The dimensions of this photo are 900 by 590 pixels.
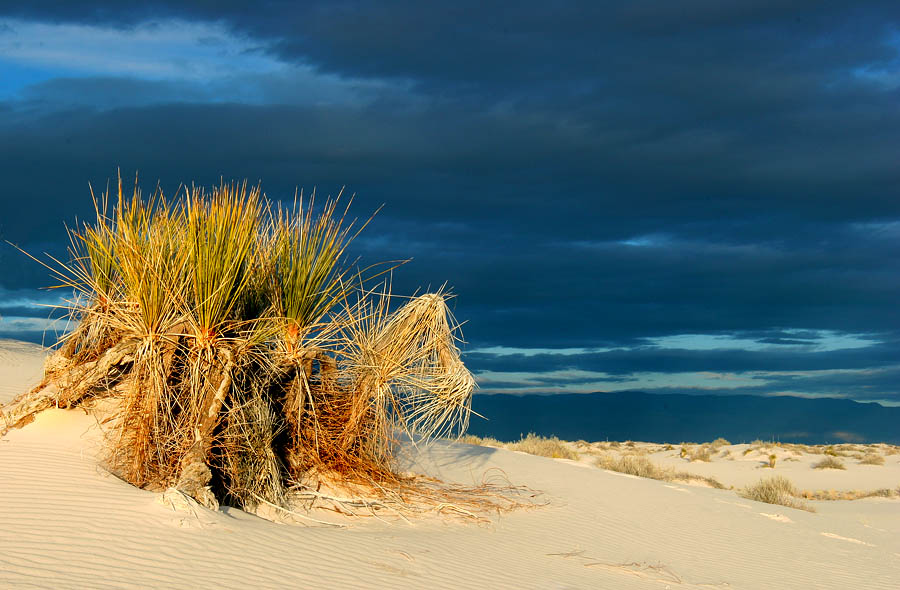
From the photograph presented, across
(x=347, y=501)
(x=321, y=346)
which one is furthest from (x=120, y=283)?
(x=347, y=501)

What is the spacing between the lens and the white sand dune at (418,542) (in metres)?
7.64

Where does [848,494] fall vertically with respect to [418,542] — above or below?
below

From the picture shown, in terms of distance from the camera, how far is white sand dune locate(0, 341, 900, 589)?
764 centimetres

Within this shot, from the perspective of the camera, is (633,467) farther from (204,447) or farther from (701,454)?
(204,447)

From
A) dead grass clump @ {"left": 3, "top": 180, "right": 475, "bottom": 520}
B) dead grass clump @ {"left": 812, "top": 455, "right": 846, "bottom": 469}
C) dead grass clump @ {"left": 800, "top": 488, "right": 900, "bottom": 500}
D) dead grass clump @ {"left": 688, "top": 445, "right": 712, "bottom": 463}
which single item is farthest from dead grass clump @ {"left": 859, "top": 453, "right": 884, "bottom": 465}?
dead grass clump @ {"left": 3, "top": 180, "right": 475, "bottom": 520}

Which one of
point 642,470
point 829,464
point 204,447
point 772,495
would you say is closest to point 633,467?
point 642,470

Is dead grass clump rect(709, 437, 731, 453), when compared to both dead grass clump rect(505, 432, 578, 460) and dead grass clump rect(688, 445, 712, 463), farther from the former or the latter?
dead grass clump rect(505, 432, 578, 460)

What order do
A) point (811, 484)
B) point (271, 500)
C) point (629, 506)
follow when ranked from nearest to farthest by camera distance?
1. point (271, 500)
2. point (629, 506)
3. point (811, 484)

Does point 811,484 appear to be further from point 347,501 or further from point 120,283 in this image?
point 120,283

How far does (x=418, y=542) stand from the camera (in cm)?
1008

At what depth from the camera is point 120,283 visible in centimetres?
1155

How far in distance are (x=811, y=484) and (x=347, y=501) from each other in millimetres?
21487

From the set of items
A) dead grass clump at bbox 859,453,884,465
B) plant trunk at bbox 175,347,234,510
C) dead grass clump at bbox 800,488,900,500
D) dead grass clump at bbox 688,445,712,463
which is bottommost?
dead grass clump at bbox 688,445,712,463

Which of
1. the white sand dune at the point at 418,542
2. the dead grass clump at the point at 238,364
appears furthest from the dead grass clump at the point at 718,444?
the dead grass clump at the point at 238,364
